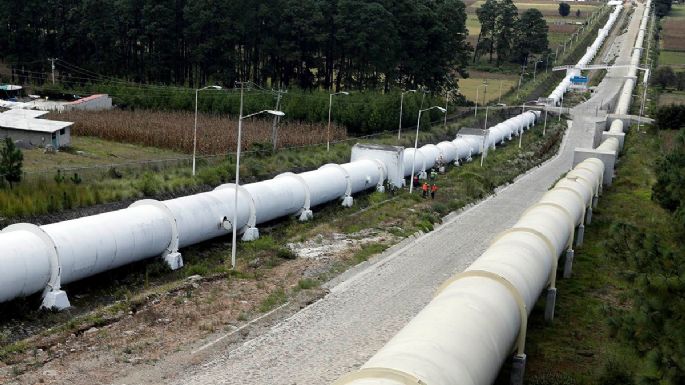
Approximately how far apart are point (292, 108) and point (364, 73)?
87.0 ft

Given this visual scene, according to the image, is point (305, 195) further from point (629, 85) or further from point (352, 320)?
point (629, 85)

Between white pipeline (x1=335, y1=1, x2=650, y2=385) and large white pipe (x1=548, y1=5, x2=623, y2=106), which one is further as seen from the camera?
large white pipe (x1=548, y1=5, x2=623, y2=106)

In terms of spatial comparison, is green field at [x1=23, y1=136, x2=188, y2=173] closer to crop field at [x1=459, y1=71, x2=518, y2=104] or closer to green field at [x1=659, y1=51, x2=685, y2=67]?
crop field at [x1=459, y1=71, x2=518, y2=104]

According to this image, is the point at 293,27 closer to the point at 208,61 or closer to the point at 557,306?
the point at 208,61

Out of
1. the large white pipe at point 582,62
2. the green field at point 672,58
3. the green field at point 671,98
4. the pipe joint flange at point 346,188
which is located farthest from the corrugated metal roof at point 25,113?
the green field at point 672,58

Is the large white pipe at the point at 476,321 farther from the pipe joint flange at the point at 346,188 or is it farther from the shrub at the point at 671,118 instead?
the shrub at the point at 671,118

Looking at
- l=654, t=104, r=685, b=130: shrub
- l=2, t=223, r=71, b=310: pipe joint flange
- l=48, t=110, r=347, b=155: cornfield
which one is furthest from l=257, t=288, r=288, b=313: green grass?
l=654, t=104, r=685, b=130: shrub

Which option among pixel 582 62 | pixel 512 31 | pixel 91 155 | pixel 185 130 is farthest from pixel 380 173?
pixel 582 62

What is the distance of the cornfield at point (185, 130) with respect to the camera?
56.8 meters

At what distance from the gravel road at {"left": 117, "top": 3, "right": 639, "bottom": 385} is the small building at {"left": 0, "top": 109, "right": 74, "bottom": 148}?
29.0 m

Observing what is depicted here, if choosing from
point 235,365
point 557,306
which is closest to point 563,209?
point 557,306

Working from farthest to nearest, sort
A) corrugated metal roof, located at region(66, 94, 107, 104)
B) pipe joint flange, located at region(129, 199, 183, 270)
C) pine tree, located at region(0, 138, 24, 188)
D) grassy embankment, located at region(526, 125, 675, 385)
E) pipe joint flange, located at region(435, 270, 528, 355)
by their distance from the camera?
corrugated metal roof, located at region(66, 94, 107, 104), pine tree, located at region(0, 138, 24, 188), pipe joint flange, located at region(129, 199, 183, 270), grassy embankment, located at region(526, 125, 675, 385), pipe joint flange, located at region(435, 270, 528, 355)

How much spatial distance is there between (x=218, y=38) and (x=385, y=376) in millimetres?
76027

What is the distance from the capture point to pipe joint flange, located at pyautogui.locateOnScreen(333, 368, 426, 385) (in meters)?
10.3
